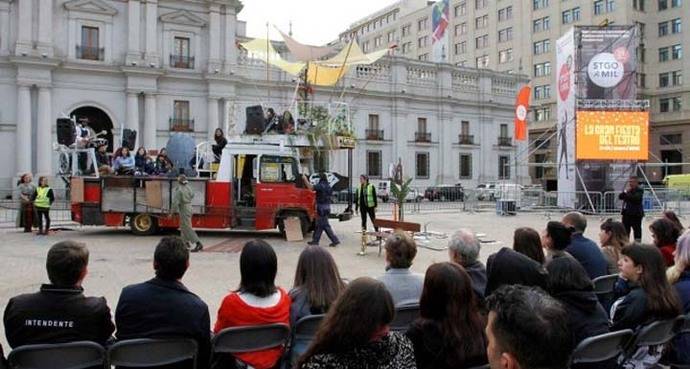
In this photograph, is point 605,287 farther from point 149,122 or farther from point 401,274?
point 149,122

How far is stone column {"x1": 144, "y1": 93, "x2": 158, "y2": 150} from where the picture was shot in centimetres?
3806

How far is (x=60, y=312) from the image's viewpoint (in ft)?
11.7

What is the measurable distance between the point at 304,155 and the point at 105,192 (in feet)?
18.2

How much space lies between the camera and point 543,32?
69250mm

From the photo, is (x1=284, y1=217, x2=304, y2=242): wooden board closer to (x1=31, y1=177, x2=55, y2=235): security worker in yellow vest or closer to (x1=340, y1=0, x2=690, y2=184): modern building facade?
(x1=31, y1=177, x2=55, y2=235): security worker in yellow vest

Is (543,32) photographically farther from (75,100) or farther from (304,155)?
(304,155)

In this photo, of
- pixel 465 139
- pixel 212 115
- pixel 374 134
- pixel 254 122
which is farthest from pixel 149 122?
pixel 465 139

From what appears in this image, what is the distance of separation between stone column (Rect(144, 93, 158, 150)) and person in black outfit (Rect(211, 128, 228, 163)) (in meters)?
22.4

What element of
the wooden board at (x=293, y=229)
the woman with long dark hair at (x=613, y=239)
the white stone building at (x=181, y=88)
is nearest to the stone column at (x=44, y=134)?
the white stone building at (x=181, y=88)

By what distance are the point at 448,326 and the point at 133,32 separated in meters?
39.2

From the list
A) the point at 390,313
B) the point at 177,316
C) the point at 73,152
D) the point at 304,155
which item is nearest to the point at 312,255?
the point at 177,316

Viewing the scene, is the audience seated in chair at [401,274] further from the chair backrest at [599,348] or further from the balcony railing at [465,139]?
the balcony railing at [465,139]

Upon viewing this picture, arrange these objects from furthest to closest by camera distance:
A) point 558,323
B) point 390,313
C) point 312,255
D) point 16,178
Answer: point 16,178
point 312,255
point 390,313
point 558,323

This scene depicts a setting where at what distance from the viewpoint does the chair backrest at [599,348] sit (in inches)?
144
